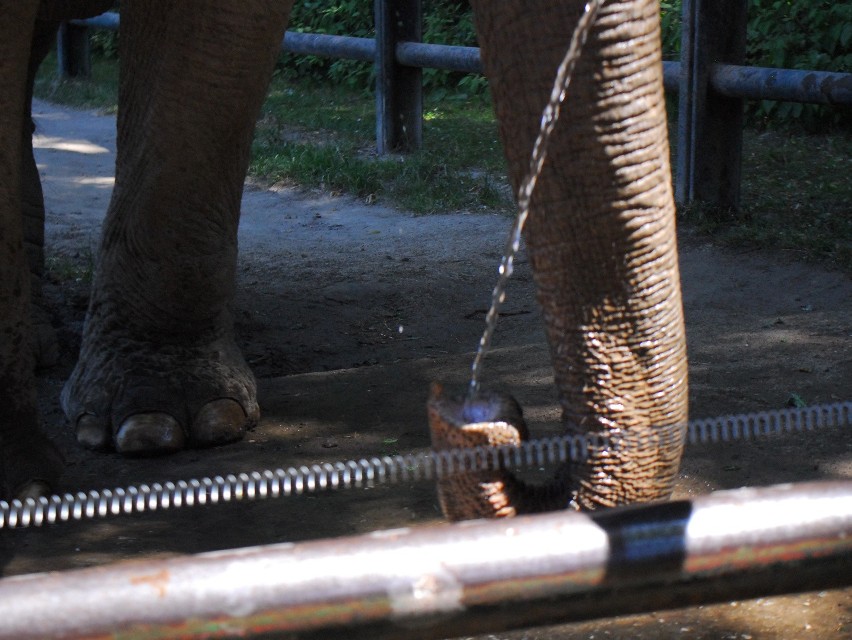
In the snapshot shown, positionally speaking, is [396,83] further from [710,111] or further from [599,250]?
[599,250]

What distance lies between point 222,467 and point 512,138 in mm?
1596

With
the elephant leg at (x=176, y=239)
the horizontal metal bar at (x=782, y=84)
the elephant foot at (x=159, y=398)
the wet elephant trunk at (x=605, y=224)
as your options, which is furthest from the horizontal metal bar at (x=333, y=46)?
the wet elephant trunk at (x=605, y=224)

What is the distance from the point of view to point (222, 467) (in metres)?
3.10

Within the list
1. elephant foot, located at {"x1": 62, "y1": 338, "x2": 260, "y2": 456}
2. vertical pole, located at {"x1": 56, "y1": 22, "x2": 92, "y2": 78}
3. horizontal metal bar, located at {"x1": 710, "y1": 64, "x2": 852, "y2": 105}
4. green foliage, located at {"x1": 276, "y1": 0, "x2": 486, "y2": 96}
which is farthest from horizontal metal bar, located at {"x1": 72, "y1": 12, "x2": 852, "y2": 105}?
vertical pole, located at {"x1": 56, "y1": 22, "x2": 92, "y2": 78}

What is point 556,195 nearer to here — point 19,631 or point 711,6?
point 19,631

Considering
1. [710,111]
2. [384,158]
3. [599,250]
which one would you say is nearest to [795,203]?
[710,111]

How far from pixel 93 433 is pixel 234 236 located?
739mm

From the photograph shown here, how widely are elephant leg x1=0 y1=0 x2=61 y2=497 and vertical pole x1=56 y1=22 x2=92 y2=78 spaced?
32.6ft

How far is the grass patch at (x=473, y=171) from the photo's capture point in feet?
18.0

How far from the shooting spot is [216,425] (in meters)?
3.33

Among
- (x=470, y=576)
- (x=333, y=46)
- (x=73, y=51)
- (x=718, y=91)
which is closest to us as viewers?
(x=470, y=576)

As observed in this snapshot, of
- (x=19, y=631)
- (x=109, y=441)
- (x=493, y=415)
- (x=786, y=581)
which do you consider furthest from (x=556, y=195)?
(x=109, y=441)

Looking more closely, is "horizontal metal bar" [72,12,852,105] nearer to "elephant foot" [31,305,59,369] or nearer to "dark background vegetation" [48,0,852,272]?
"dark background vegetation" [48,0,852,272]

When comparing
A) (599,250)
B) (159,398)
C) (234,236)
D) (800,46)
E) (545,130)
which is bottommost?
(159,398)
